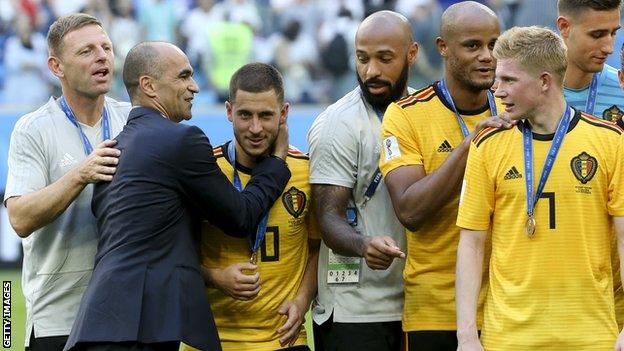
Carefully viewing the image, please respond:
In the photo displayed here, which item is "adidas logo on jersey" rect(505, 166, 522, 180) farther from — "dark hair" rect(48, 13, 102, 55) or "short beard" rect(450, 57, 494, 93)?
"dark hair" rect(48, 13, 102, 55)

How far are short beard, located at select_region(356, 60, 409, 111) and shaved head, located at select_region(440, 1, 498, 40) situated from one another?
0.35m

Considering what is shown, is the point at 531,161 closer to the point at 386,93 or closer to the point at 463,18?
the point at 463,18

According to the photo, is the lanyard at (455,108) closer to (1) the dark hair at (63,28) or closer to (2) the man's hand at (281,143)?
(2) the man's hand at (281,143)

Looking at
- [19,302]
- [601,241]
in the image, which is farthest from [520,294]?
[19,302]

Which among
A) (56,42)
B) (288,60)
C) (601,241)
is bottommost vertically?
(601,241)

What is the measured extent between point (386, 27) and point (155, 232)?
1642 mm

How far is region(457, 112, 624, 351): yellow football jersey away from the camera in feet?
15.4

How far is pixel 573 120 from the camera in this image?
4.84m

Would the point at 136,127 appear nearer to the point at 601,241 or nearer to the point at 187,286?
the point at 187,286

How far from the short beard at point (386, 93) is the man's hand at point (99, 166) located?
1365mm

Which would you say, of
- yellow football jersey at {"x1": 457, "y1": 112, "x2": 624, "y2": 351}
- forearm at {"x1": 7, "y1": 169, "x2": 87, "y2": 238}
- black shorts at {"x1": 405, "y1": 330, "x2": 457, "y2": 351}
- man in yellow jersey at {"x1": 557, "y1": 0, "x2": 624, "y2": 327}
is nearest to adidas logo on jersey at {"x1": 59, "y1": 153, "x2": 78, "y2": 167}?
forearm at {"x1": 7, "y1": 169, "x2": 87, "y2": 238}

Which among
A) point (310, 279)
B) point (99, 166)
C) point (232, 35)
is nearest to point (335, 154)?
point (310, 279)

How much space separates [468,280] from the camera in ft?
15.8

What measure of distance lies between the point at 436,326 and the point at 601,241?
39.9 inches
